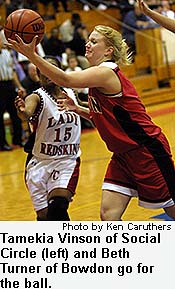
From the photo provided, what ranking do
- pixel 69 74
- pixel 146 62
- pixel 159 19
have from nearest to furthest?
1. pixel 69 74
2. pixel 159 19
3. pixel 146 62

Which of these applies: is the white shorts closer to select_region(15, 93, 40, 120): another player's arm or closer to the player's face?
select_region(15, 93, 40, 120): another player's arm

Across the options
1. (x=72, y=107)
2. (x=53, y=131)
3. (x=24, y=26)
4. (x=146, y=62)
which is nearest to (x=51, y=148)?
(x=53, y=131)

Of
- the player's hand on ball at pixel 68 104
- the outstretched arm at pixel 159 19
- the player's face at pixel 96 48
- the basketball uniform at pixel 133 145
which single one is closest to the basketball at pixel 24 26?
Result: the player's face at pixel 96 48

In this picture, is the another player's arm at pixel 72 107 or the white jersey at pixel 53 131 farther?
the white jersey at pixel 53 131

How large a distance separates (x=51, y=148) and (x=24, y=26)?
1013mm

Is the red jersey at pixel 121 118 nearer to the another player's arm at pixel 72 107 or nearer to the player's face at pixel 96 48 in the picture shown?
the player's face at pixel 96 48

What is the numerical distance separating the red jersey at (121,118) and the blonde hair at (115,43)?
0.21 m

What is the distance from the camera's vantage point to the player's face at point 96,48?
5.11 meters

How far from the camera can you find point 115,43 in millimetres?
5148

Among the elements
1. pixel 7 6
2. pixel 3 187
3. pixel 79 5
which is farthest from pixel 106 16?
pixel 3 187

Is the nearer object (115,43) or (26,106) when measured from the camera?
(115,43)

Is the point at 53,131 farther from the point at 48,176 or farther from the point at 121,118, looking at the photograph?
the point at 121,118

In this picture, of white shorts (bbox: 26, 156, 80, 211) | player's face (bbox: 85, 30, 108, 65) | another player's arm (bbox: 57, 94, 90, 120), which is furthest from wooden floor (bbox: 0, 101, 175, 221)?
player's face (bbox: 85, 30, 108, 65)

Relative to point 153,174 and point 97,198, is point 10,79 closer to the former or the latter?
point 97,198
